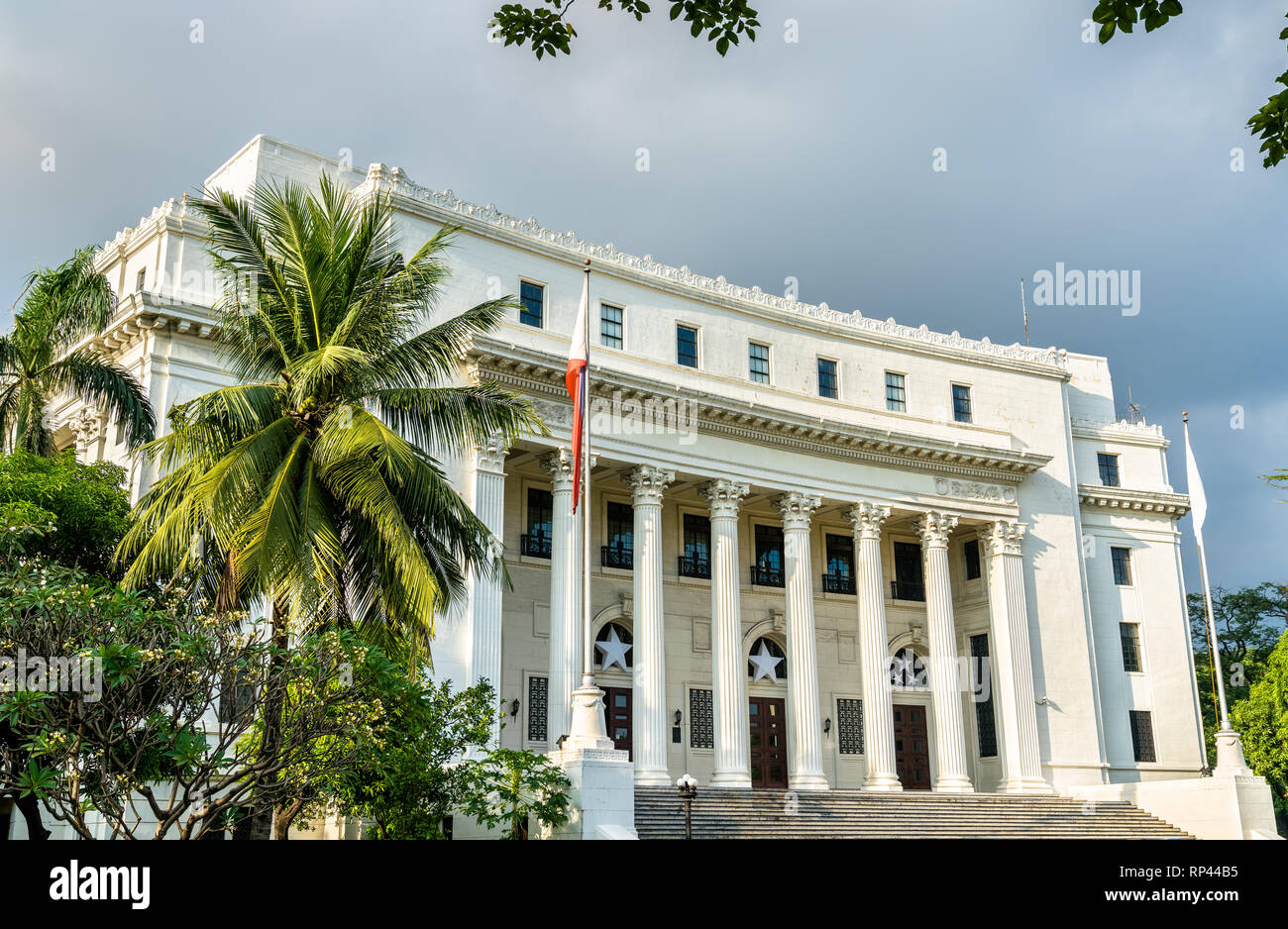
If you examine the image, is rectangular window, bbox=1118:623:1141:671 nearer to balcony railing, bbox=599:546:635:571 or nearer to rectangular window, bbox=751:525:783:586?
rectangular window, bbox=751:525:783:586

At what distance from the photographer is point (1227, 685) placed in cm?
6125

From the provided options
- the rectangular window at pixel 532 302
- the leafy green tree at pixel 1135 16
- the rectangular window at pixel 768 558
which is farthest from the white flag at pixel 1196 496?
the leafy green tree at pixel 1135 16

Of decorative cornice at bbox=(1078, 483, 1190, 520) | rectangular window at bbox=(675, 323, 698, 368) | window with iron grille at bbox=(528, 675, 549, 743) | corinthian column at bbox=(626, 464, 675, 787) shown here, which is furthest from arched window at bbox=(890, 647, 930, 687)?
window with iron grille at bbox=(528, 675, 549, 743)

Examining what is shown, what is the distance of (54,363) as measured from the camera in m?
24.5

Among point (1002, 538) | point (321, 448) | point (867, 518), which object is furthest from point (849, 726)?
point (321, 448)

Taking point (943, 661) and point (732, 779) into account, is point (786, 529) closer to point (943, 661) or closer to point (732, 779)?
point (943, 661)

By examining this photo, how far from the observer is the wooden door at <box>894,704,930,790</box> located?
41.1m

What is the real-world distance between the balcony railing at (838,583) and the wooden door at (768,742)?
4.48m

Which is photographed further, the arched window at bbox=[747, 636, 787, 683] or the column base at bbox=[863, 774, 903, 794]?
the arched window at bbox=[747, 636, 787, 683]

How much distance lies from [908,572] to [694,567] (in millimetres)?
9173

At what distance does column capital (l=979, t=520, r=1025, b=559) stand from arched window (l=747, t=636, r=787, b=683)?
26.7ft

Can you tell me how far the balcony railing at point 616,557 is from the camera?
37.5 m

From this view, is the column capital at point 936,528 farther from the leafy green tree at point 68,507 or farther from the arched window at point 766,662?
the leafy green tree at point 68,507
